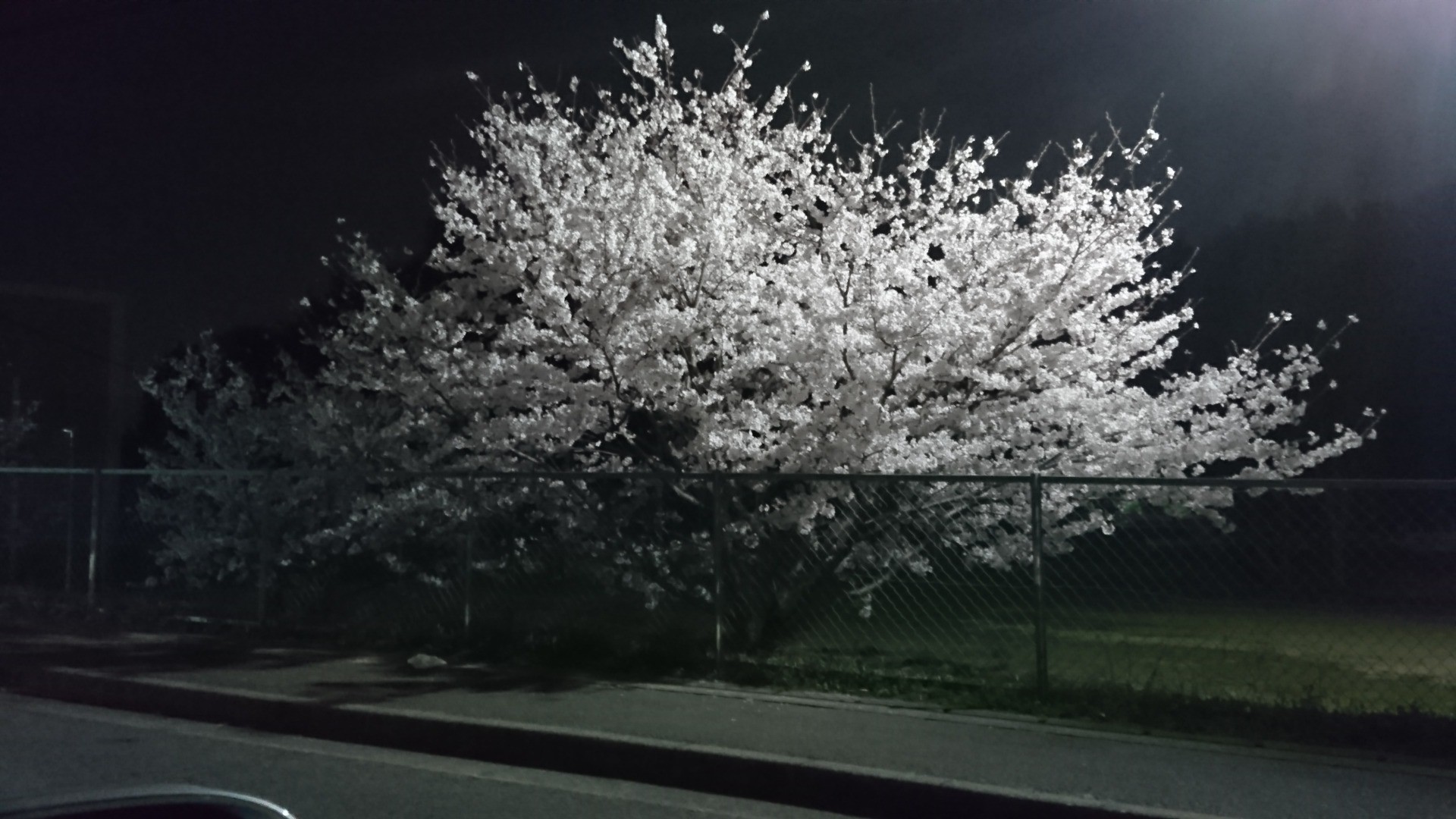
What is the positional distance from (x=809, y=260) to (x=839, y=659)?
10.4 ft

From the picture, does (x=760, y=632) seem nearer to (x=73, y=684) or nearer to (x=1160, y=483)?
(x=1160, y=483)

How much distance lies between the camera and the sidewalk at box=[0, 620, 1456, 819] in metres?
5.88

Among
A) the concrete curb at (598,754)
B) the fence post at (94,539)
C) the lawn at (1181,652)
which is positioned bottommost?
the concrete curb at (598,754)

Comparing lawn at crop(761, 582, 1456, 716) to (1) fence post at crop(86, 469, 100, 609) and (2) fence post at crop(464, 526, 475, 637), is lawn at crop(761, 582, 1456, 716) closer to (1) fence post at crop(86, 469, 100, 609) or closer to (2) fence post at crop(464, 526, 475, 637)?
(2) fence post at crop(464, 526, 475, 637)

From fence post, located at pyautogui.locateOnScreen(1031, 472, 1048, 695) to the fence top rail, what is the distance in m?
0.10

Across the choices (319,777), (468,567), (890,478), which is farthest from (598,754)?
(468,567)

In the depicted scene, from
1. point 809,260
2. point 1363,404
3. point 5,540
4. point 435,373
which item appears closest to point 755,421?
point 809,260

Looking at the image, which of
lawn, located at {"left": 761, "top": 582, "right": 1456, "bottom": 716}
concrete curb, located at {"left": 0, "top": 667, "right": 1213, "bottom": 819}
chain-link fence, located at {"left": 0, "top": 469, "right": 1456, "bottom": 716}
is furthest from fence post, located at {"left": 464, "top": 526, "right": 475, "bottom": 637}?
lawn, located at {"left": 761, "top": 582, "right": 1456, "bottom": 716}

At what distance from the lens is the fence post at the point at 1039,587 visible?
26.0 ft

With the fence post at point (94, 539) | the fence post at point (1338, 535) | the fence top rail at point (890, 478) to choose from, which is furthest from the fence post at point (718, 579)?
the fence post at point (94, 539)

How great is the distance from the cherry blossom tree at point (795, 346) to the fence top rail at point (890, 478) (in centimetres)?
34

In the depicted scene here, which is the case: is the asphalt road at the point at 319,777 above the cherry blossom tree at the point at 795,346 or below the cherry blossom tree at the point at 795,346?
below

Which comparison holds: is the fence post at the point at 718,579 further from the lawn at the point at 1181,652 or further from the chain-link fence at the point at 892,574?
the lawn at the point at 1181,652

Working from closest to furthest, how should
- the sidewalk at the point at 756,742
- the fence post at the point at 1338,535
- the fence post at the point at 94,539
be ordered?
the sidewalk at the point at 756,742, the fence post at the point at 1338,535, the fence post at the point at 94,539
